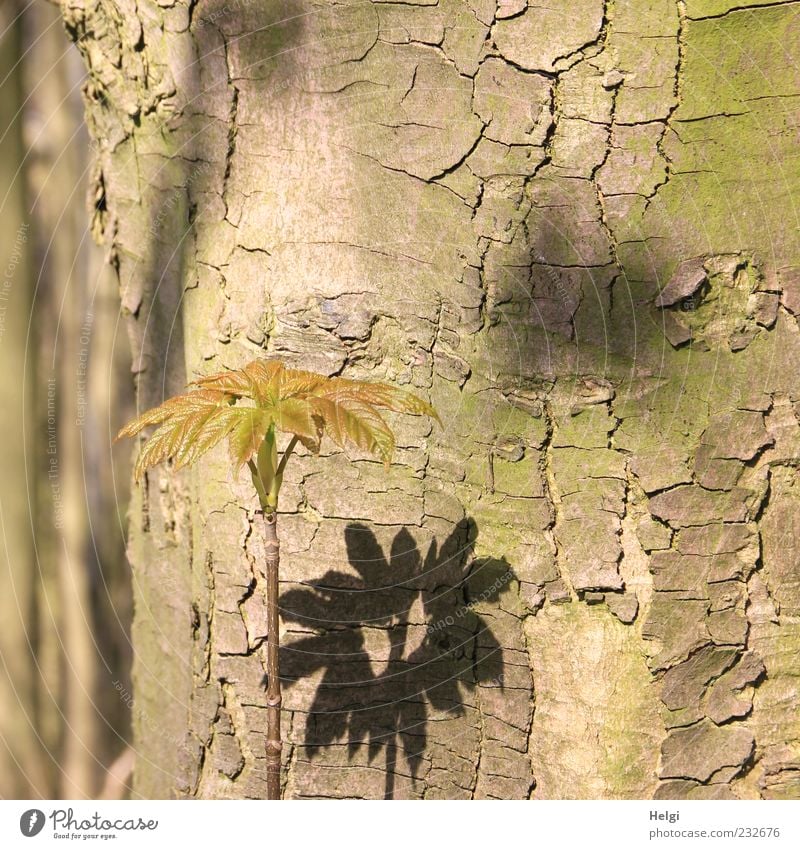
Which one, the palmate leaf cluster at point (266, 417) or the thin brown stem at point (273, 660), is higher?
the palmate leaf cluster at point (266, 417)

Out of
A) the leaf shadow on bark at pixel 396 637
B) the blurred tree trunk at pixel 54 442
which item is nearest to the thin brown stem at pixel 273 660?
the leaf shadow on bark at pixel 396 637

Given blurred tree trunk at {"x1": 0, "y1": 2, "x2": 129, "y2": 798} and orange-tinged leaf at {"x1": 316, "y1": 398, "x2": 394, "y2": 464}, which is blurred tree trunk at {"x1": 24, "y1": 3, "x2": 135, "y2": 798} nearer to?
blurred tree trunk at {"x1": 0, "y1": 2, "x2": 129, "y2": 798}

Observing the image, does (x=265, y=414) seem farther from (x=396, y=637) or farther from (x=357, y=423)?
(x=396, y=637)

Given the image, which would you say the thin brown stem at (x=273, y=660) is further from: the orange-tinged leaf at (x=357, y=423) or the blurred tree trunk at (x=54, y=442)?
the blurred tree trunk at (x=54, y=442)

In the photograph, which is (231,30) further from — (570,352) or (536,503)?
(536,503)

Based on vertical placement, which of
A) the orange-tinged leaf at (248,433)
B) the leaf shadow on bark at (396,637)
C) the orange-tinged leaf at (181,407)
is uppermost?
the orange-tinged leaf at (181,407)

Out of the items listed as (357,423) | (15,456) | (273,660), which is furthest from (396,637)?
(15,456)
